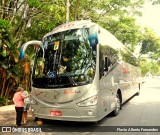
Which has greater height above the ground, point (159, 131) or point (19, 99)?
point (19, 99)

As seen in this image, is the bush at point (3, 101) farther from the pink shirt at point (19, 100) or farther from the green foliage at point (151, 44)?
the green foliage at point (151, 44)

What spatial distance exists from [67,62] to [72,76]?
0.51 meters

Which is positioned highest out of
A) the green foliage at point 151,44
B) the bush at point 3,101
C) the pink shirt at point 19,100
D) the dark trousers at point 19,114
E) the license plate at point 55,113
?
the green foliage at point 151,44

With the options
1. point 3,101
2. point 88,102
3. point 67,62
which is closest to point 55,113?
point 88,102

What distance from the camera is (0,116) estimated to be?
9961 mm

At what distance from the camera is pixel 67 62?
7.32 m

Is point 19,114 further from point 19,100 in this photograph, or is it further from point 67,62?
point 67,62

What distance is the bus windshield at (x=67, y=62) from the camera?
23.3 ft

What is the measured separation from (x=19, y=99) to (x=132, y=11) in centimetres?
1886

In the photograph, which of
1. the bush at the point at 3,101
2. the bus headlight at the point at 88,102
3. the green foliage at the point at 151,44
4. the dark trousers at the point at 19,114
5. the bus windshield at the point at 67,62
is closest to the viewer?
the bus headlight at the point at 88,102

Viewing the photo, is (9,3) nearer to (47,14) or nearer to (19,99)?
(47,14)

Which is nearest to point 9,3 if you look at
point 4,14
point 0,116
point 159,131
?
point 4,14

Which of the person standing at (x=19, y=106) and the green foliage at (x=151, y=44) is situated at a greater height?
the green foliage at (x=151, y=44)

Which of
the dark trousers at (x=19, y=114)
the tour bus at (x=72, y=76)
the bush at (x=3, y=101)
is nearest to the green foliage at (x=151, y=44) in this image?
the bush at (x=3, y=101)
